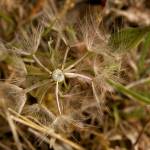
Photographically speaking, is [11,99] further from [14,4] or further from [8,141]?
[14,4]

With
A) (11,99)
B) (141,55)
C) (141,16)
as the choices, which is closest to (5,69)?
(11,99)

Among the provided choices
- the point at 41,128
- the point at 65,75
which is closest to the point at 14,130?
the point at 41,128

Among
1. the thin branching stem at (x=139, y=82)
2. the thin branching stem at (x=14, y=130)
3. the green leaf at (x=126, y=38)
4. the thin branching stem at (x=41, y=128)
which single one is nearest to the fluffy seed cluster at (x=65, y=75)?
the green leaf at (x=126, y=38)

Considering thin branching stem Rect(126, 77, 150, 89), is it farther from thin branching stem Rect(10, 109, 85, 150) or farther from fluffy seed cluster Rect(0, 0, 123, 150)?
fluffy seed cluster Rect(0, 0, 123, 150)

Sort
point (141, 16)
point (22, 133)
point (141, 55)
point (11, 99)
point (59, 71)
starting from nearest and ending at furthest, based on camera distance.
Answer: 1. point (59, 71)
2. point (11, 99)
3. point (22, 133)
4. point (141, 55)
5. point (141, 16)

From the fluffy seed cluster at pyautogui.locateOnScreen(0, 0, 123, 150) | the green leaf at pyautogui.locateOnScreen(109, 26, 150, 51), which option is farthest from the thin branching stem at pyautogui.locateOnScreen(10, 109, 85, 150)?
the green leaf at pyautogui.locateOnScreen(109, 26, 150, 51)

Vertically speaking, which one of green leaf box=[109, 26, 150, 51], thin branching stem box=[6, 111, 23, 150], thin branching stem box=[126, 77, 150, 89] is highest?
green leaf box=[109, 26, 150, 51]

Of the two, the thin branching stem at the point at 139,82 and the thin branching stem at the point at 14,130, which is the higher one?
the thin branching stem at the point at 14,130

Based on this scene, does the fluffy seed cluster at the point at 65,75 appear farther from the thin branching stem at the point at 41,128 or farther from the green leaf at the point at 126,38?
the thin branching stem at the point at 41,128
